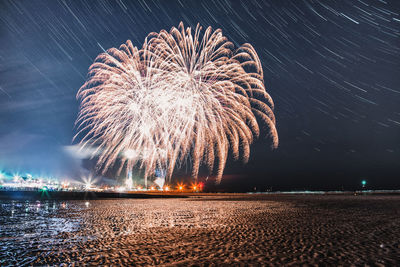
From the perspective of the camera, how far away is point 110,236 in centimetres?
1071

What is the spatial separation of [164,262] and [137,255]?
1083 mm

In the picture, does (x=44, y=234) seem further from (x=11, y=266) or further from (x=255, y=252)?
(x=255, y=252)

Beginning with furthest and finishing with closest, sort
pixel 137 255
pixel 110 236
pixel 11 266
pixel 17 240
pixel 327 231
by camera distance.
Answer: pixel 327 231 < pixel 110 236 < pixel 17 240 < pixel 137 255 < pixel 11 266

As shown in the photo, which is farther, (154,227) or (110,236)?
(154,227)

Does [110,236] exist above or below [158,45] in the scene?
below

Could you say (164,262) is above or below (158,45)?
below

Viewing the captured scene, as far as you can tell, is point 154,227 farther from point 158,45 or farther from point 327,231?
point 158,45

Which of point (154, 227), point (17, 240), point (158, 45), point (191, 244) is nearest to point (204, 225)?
point (154, 227)

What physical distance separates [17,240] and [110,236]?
3087mm

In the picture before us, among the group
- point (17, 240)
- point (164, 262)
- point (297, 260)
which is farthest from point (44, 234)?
point (297, 260)

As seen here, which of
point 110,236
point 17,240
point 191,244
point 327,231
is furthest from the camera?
point 327,231

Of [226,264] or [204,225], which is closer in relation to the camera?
[226,264]

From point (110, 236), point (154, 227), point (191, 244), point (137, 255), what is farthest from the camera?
point (154, 227)

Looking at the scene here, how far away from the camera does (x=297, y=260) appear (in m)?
7.26
